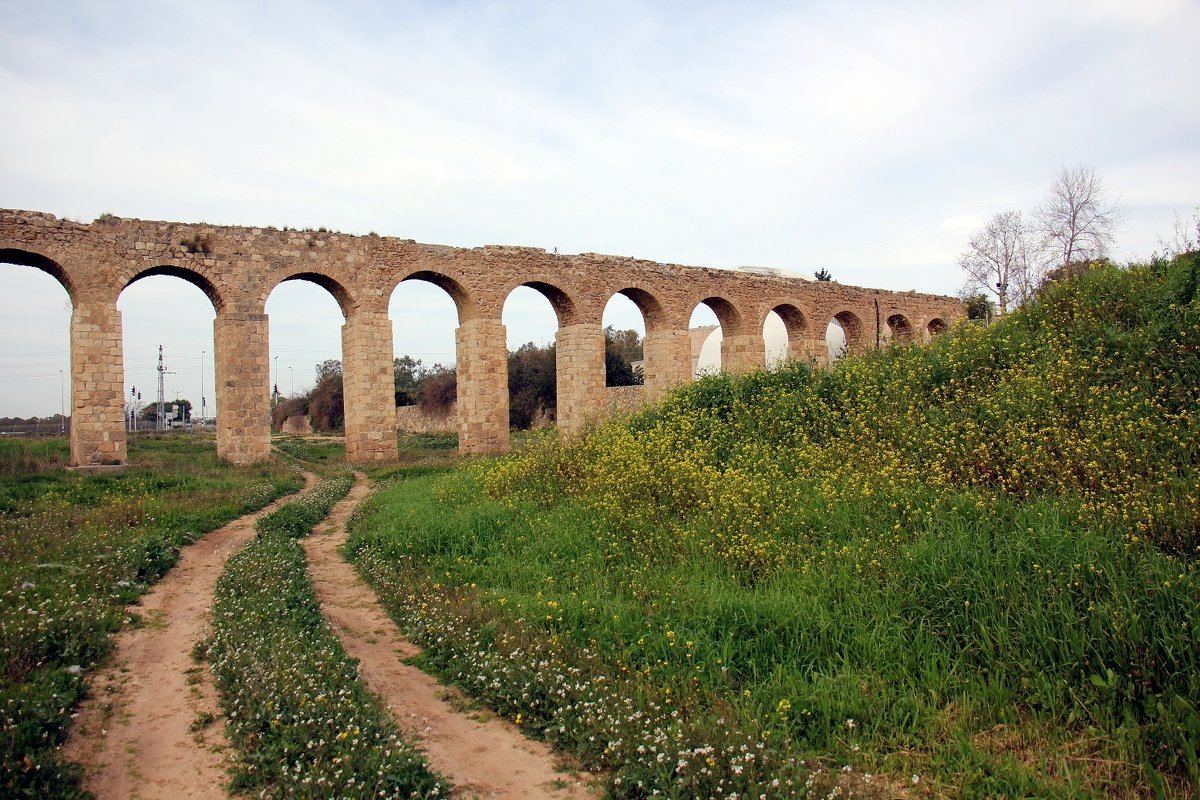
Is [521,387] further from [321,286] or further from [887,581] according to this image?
[887,581]

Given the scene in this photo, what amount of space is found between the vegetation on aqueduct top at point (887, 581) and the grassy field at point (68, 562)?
1794mm

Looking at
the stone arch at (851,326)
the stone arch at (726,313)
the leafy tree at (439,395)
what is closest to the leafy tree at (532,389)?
the leafy tree at (439,395)

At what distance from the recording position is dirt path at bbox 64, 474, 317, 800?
3.04 metres

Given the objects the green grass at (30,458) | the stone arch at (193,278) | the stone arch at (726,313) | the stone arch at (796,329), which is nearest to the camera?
the green grass at (30,458)

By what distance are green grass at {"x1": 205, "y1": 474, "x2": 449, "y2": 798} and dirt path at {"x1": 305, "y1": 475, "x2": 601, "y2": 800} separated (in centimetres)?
14

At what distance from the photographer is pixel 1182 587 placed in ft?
11.4

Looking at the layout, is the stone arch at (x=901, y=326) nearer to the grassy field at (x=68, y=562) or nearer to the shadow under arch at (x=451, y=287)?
the shadow under arch at (x=451, y=287)

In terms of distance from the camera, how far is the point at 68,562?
5.87m

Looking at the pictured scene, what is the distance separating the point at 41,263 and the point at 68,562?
9921 millimetres

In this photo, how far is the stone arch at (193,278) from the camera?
13836mm

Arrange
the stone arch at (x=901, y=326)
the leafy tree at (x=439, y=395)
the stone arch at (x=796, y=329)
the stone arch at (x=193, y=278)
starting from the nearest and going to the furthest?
the stone arch at (x=193, y=278)
the stone arch at (x=796, y=329)
the stone arch at (x=901, y=326)
the leafy tree at (x=439, y=395)

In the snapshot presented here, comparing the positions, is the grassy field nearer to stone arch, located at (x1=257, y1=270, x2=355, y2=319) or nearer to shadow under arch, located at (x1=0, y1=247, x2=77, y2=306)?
shadow under arch, located at (x1=0, y1=247, x2=77, y2=306)

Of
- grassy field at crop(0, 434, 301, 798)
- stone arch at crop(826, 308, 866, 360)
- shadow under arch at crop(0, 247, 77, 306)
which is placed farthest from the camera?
stone arch at crop(826, 308, 866, 360)

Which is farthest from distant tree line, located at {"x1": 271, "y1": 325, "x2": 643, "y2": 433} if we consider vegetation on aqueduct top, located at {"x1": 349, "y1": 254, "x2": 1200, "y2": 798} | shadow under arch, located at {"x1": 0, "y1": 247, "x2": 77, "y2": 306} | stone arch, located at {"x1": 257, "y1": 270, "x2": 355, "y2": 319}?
vegetation on aqueduct top, located at {"x1": 349, "y1": 254, "x2": 1200, "y2": 798}
